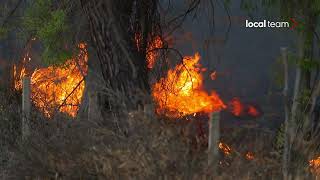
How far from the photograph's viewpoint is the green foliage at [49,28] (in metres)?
10.5

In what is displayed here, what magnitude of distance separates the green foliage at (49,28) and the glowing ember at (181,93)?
1781mm

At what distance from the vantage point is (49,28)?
1053 centimetres

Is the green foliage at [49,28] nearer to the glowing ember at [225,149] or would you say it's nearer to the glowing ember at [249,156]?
the glowing ember at [225,149]

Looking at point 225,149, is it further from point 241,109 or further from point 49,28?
point 241,109

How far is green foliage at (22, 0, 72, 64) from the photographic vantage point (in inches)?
414

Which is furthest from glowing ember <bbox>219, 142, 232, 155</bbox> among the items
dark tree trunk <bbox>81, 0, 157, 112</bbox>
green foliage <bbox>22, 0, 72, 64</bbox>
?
green foliage <bbox>22, 0, 72, 64</bbox>

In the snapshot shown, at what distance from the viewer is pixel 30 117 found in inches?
383

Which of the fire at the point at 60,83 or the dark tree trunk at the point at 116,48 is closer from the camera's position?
the dark tree trunk at the point at 116,48

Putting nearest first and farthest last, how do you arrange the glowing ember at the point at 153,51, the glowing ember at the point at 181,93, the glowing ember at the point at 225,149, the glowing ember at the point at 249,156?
the glowing ember at the point at 249,156 < the glowing ember at the point at 225,149 < the glowing ember at the point at 153,51 < the glowing ember at the point at 181,93

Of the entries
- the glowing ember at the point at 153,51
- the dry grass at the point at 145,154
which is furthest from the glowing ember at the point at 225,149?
the glowing ember at the point at 153,51

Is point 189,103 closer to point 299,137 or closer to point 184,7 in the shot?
point 184,7

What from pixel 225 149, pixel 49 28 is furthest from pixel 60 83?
pixel 225 149

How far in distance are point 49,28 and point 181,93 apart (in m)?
5.47

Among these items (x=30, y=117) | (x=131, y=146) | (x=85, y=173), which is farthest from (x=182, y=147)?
(x=30, y=117)
